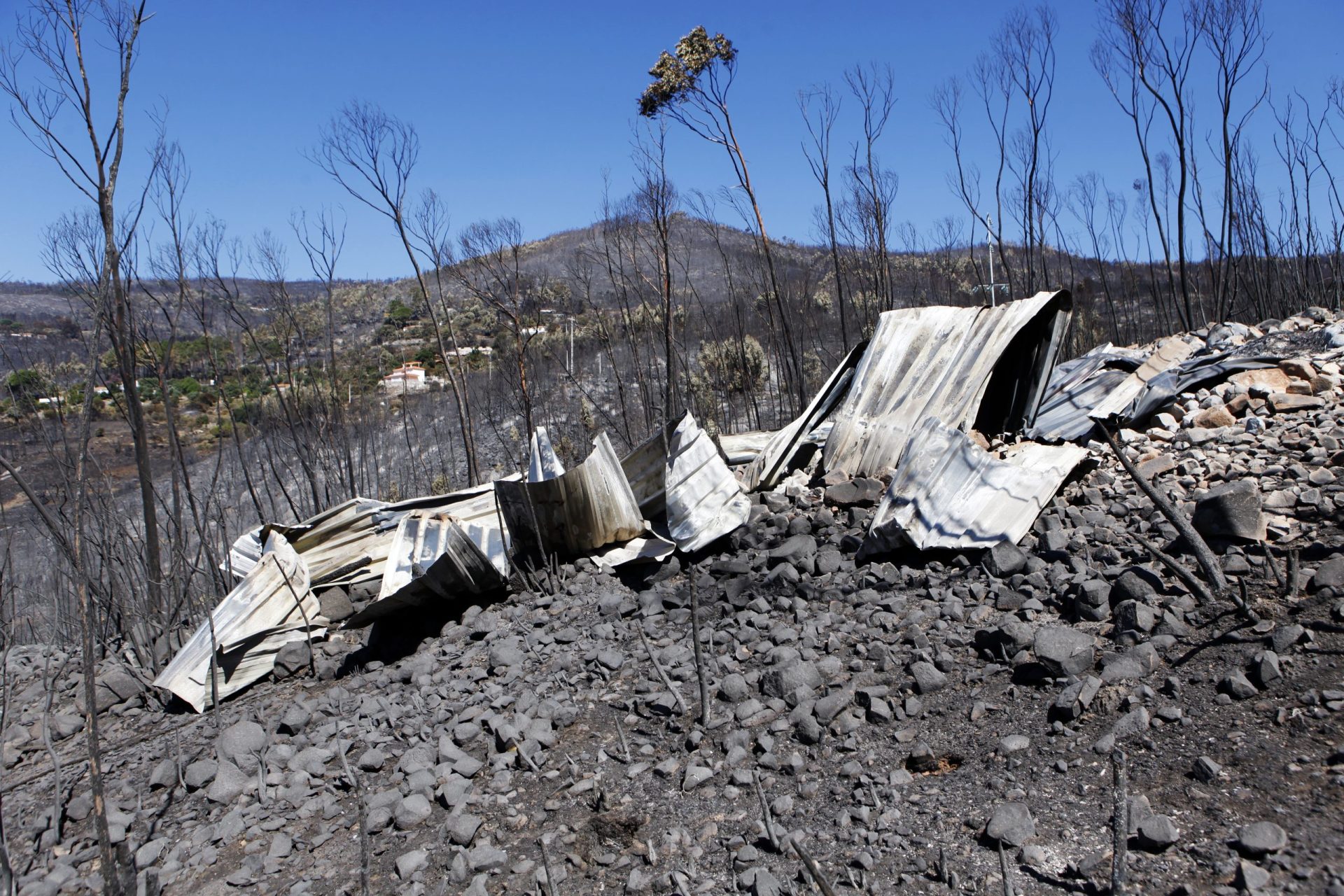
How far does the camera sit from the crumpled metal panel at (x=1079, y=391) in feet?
19.3

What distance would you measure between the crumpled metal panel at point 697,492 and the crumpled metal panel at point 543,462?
85 centimetres

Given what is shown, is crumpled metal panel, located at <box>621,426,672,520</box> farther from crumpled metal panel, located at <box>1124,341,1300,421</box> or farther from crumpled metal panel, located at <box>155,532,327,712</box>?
crumpled metal panel, located at <box>1124,341,1300,421</box>

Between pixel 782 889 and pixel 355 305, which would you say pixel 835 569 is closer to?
pixel 782 889

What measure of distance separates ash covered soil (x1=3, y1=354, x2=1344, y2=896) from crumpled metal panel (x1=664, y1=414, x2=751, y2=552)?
0.18 m

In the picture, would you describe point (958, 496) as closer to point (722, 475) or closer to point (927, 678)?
point (927, 678)

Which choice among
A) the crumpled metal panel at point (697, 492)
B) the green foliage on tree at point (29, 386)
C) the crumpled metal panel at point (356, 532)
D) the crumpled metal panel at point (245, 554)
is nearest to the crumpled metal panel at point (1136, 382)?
the crumpled metal panel at point (697, 492)

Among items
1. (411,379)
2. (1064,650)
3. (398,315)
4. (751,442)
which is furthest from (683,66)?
(398,315)

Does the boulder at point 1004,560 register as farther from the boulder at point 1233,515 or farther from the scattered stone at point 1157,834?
the scattered stone at point 1157,834

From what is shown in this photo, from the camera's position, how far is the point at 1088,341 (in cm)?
1556


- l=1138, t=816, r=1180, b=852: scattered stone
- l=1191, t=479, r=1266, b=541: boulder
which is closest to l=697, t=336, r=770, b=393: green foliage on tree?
l=1191, t=479, r=1266, b=541: boulder

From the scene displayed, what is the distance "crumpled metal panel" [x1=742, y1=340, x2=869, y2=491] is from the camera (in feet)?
21.0

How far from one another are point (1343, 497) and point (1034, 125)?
46.2ft

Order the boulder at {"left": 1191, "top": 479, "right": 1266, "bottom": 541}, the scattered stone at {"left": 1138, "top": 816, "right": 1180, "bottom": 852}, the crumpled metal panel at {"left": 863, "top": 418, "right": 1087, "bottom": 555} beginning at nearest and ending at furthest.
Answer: the scattered stone at {"left": 1138, "top": 816, "right": 1180, "bottom": 852}, the boulder at {"left": 1191, "top": 479, "right": 1266, "bottom": 541}, the crumpled metal panel at {"left": 863, "top": 418, "right": 1087, "bottom": 555}

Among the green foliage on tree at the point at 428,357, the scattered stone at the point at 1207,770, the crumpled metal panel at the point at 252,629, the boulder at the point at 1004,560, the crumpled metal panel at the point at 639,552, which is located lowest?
the crumpled metal panel at the point at 252,629
